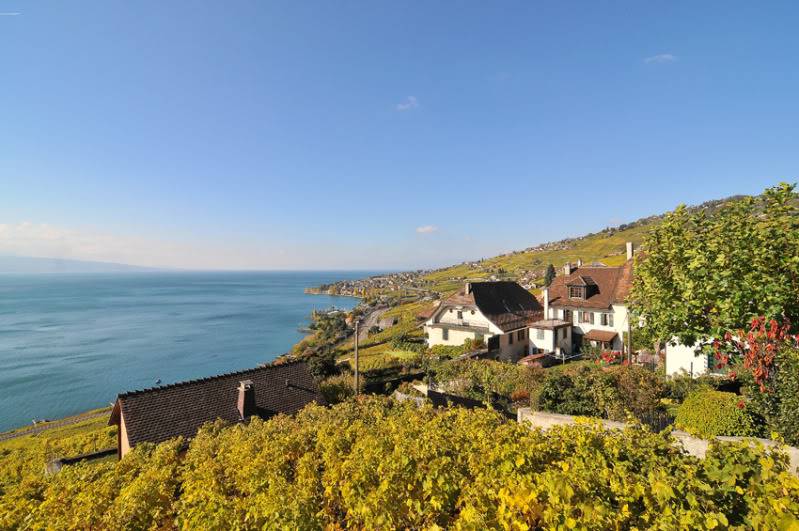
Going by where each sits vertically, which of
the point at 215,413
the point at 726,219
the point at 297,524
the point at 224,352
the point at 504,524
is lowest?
the point at 224,352

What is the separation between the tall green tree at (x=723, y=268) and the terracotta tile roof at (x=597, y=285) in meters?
28.6

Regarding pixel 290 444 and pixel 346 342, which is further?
pixel 346 342

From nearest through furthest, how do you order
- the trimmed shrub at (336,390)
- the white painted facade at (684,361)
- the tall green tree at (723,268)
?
1. the tall green tree at (723,268)
2. the white painted facade at (684,361)
3. the trimmed shrub at (336,390)

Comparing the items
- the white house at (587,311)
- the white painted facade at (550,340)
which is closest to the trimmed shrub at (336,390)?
the white painted facade at (550,340)

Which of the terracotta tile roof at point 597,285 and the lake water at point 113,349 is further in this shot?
the lake water at point 113,349

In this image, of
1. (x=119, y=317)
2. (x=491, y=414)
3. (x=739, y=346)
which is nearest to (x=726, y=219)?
(x=739, y=346)

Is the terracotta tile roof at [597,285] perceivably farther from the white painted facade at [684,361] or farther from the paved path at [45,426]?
the paved path at [45,426]

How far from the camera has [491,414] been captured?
9.38 metres

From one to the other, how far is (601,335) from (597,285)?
6.06 metres

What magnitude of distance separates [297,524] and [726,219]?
1531 centimetres

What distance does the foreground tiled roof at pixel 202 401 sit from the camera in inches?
824

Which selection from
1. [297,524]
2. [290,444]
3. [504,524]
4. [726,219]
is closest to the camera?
[504,524]

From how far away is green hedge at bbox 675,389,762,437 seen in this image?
510 inches

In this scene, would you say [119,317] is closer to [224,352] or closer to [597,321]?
[224,352]
